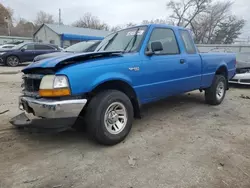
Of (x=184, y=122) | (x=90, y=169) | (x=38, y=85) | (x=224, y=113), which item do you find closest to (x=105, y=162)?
(x=90, y=169)

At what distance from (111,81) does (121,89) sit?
13.3 inches

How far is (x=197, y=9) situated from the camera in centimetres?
4150

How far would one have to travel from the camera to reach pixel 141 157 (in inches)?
115

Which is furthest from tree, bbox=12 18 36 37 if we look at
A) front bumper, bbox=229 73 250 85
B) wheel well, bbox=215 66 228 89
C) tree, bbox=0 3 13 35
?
wheel well, bbox=215 66 228 89

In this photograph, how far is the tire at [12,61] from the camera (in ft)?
43.9

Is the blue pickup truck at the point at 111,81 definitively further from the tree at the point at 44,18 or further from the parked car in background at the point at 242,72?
the tree at the point at 44,18

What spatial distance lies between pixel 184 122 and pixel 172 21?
1730 inches

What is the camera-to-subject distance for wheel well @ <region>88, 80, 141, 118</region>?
3146 millimetres

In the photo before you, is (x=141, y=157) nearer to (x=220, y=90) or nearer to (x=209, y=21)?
(x=220, y=90)

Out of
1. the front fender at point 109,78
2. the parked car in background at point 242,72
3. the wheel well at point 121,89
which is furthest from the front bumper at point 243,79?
the front fender at point 109,78

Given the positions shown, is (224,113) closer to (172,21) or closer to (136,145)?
(136,145)

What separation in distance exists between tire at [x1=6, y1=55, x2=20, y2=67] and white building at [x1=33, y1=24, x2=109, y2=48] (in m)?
17.2

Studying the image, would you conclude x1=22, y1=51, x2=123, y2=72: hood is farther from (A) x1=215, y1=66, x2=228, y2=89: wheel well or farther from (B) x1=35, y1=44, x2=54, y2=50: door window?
(B) x1=35, y1=44, x2=54, y2=50: door window

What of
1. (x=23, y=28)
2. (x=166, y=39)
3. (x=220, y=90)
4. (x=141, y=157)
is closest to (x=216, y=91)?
(x=220, y=90)
